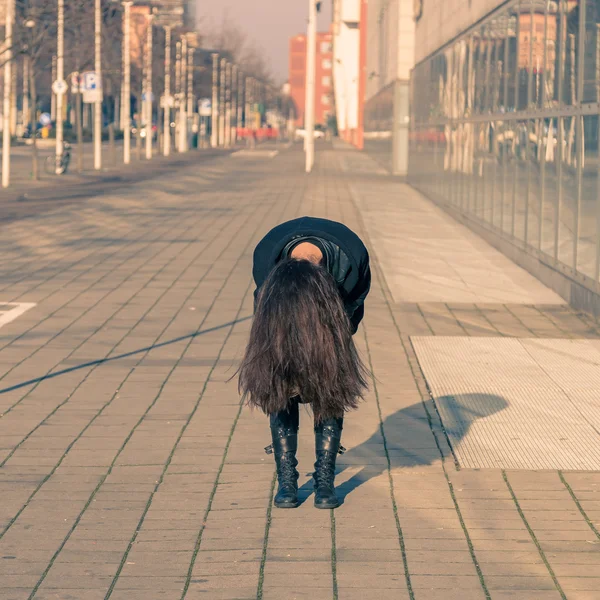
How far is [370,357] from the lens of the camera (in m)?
8.98

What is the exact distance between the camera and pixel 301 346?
499 centimetres

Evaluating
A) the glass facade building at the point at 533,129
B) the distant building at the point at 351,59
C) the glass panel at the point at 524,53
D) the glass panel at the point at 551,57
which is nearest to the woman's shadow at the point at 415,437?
the glass facade building at the point at 533,129

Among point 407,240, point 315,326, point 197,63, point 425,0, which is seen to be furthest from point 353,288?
point 197,63

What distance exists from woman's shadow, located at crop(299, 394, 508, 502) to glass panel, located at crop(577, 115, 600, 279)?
3.84 metres

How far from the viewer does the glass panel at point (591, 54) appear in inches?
442

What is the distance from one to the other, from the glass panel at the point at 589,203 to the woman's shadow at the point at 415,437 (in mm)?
3841

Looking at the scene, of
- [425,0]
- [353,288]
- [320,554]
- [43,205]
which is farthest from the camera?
[425,0]

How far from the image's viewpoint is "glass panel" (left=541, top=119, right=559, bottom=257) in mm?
13141

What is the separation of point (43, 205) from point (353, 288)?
1985cm

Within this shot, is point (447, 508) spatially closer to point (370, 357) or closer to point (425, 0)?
point (370, 357)

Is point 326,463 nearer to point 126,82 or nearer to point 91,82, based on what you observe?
point 91,82

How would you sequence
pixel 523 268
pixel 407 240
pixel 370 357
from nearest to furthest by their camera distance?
pixel 370 357, pixel 523 268, pixel 407 240

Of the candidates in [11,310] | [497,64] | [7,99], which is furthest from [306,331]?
[7,99]

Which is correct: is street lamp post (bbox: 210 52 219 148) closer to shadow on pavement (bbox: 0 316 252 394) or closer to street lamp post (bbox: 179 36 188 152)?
street lamp post (bbox: 179 36 188 152)
